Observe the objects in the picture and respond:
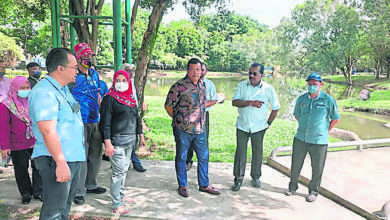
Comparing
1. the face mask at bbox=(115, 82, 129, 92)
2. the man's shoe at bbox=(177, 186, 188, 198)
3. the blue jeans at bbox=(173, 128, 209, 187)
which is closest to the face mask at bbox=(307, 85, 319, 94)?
the blue jeans at bbox=(173, 128, 209, 187)

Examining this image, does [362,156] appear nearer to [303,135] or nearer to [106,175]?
[303,135]

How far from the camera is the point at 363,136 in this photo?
11.7 meters

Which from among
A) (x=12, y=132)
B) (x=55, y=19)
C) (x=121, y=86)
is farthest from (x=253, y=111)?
(x=55, y=19)

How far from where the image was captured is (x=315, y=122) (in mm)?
3967

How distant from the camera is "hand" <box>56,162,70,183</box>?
2.13m

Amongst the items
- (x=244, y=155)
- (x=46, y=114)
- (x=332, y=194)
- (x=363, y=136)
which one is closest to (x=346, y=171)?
(x=332, y=194)

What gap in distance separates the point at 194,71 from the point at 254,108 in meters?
1.04

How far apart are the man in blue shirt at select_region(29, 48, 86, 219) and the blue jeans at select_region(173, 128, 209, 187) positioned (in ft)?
5.77

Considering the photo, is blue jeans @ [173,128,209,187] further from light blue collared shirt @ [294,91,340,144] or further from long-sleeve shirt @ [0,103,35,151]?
long-sleeve shirt @ [0,103,35,151]

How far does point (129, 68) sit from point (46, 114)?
7.37 feet

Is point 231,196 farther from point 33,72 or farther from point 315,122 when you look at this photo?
point 33,72

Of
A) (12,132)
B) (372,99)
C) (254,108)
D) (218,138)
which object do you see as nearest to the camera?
(12,132)

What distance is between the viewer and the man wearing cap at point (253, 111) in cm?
423

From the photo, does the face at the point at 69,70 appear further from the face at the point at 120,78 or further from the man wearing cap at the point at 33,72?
the man wearing cap at the point at 33,72
